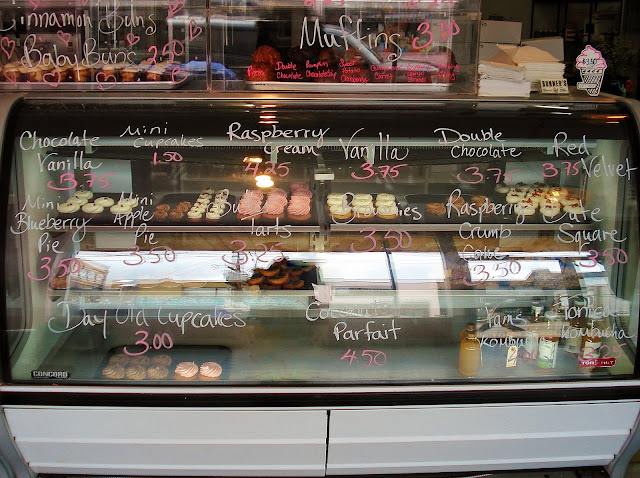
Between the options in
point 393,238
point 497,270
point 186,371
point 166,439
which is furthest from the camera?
point 497,270

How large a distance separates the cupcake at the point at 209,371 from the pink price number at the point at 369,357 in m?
0.55

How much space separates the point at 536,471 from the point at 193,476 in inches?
60.3

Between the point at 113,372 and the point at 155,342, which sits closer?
the point at 113,372

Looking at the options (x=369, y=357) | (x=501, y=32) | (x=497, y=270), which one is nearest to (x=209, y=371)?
(x=369, y=357)

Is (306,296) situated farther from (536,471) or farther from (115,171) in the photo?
(536,471)

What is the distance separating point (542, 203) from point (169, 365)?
Result: 185 centimetres

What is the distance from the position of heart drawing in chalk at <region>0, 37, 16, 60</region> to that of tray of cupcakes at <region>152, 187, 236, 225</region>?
88 centimetres

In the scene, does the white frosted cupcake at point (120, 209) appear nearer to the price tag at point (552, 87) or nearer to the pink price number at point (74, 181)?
the pink price number at point (74, 181)

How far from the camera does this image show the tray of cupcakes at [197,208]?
109 inches

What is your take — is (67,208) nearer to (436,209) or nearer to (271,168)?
(271,168)

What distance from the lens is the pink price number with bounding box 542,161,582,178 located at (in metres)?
2.76

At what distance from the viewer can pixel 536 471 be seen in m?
2.79

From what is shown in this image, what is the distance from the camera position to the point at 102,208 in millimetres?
2721

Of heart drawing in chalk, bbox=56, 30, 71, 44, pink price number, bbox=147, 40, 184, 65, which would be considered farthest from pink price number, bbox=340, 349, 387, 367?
heart drawing in chalk, bbox=56, 30, 71, 44
